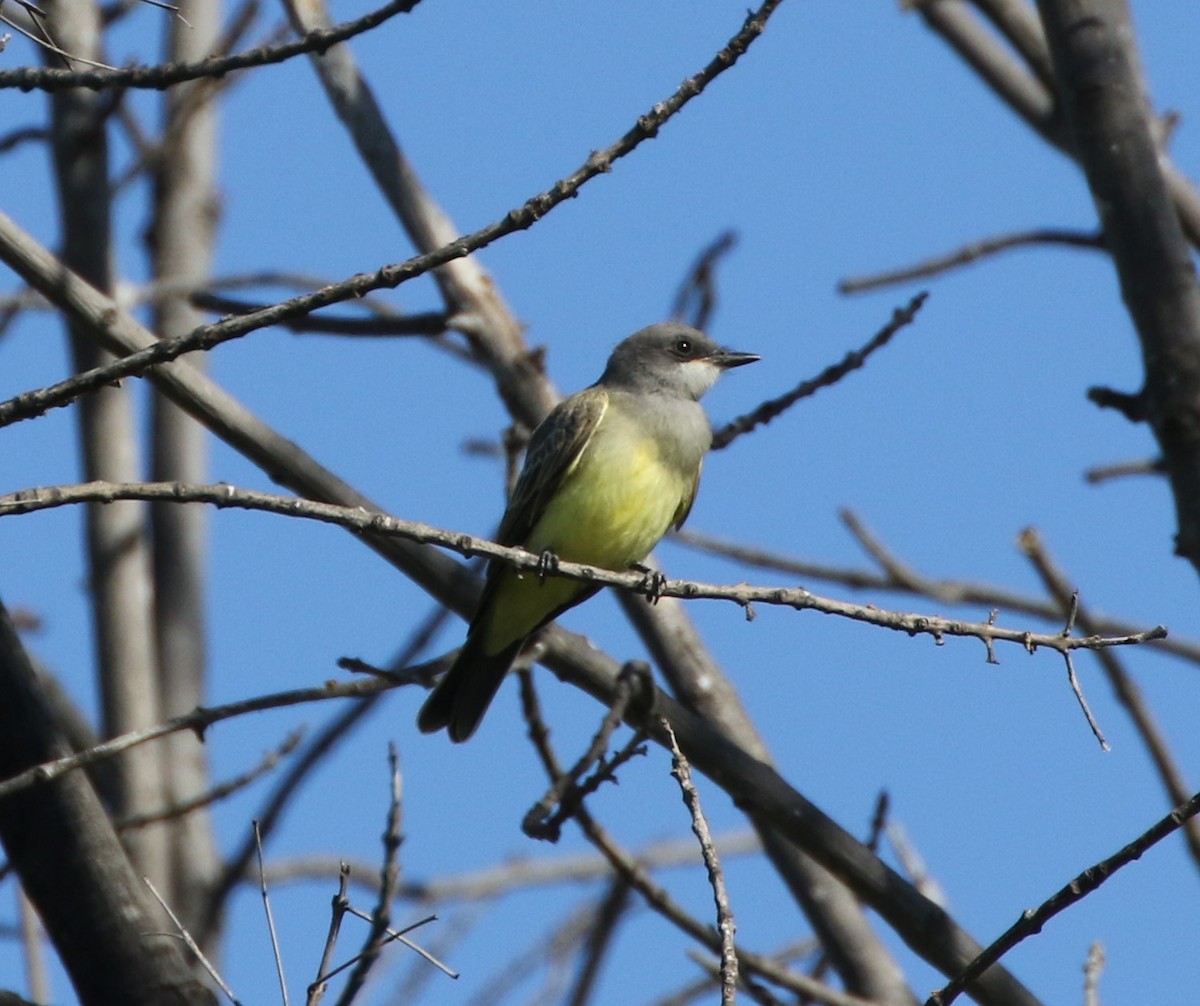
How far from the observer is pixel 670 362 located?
317 inches

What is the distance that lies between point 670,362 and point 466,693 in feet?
6.16

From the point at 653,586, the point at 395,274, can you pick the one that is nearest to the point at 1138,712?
the point at 653,586

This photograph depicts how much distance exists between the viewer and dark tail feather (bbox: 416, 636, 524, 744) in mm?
7113

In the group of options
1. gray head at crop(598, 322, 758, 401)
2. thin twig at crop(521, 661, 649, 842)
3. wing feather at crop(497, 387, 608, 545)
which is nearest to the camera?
thin twig at crop(521, 661, 649, 842)

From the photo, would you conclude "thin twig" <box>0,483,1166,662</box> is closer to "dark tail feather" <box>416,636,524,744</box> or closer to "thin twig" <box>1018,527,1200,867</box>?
"thin twig" <box>1018,527,1200,867</box>

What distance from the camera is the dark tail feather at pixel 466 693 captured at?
7.11 m

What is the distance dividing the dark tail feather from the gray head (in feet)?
4.78

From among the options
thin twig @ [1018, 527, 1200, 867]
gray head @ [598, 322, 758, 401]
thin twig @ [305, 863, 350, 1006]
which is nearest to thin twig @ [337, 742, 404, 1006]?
thin twig @ [305, 863, 350, 1006]

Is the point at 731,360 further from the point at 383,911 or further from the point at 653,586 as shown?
the point at 383,911

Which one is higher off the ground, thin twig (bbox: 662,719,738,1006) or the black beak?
the black beak

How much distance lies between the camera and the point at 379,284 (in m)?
3.39

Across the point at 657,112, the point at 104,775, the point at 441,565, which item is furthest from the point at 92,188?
the point at 657,112

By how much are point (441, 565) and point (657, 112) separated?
6.79ft

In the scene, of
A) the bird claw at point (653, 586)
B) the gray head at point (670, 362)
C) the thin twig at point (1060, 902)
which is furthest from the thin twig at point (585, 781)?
the gray head at point (670, 362)
